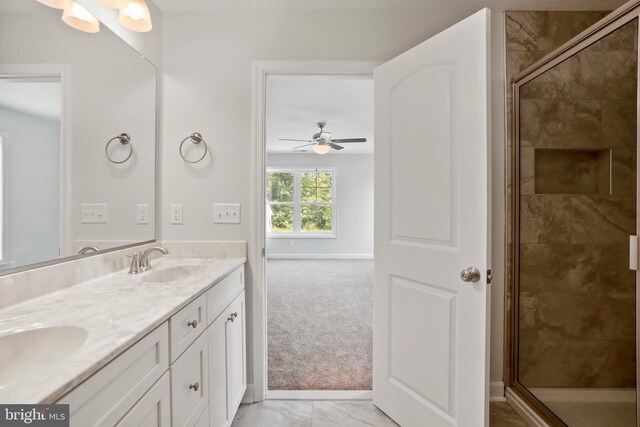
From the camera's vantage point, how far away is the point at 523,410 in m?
1.67

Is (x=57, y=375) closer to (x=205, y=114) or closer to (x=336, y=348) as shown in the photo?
(x=205, y=114)

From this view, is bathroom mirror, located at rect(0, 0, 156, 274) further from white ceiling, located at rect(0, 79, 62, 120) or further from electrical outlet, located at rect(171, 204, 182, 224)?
electrical outlet, located at rect(171, 204, 182, 224)

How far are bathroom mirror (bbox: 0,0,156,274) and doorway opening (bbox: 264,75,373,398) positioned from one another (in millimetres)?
818

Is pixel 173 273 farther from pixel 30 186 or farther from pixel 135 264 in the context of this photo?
pixel 30 186

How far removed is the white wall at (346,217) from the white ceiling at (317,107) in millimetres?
1510

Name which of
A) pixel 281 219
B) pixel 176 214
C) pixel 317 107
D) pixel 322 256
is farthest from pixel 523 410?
pixel 281 219

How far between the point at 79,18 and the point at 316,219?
5.89 meters

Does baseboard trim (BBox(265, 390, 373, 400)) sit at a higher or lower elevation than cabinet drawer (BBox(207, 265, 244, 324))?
lower

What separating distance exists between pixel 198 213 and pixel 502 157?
6.68ft

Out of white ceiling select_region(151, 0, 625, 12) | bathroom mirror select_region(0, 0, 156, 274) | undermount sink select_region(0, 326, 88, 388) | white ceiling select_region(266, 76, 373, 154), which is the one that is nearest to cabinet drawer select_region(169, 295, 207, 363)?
undermount sink select_region(0, 326, 88, 388)

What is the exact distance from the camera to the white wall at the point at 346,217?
6.80 metres

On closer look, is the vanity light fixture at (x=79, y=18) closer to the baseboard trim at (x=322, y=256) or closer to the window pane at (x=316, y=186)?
the window pane at (x=316, y=186)

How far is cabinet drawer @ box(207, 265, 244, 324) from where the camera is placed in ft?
4.16

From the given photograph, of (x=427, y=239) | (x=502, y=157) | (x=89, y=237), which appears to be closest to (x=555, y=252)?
(x=502, y=157)
